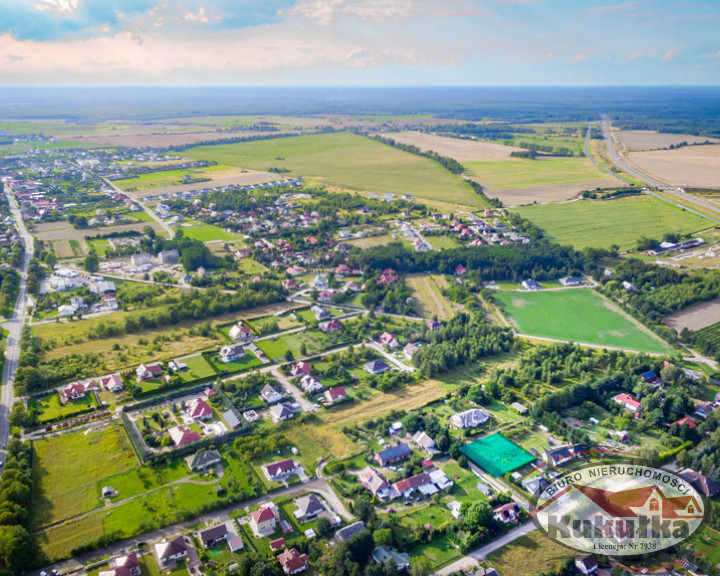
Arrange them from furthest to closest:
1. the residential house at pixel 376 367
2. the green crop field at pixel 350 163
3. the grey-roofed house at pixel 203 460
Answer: the green crop field at pixel 350 163 → the residential house at pixel 376 367 → the grey-roofed house at pixel 203 460

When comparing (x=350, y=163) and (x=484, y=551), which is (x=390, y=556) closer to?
(x=484, y=551)

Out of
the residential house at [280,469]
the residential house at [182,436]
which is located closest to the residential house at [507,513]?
the residential house at [280,469]

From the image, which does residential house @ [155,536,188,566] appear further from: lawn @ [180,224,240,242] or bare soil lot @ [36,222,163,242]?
bare soil lot @ [36,222,163,242]

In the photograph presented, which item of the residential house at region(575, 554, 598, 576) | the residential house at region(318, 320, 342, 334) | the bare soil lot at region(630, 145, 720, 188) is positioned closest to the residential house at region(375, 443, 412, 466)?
the residential house at region(575, 554, 598, 576)

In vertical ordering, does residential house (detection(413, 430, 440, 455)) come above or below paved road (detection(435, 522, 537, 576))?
above

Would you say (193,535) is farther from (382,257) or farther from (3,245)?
(3,245)

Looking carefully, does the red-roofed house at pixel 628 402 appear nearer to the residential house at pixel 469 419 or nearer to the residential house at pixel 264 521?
the residential house at pixel 469 419
